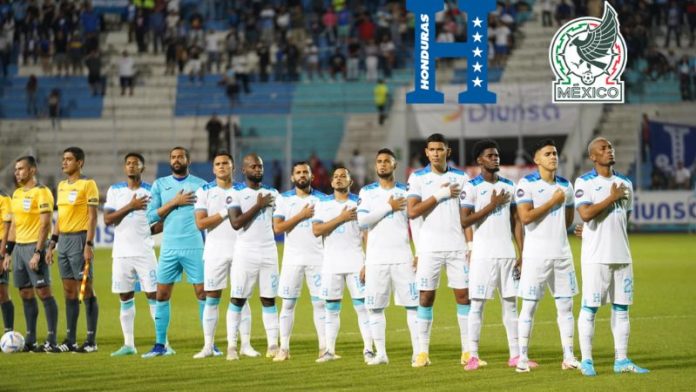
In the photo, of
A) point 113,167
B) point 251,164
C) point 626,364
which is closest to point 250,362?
point 251,164

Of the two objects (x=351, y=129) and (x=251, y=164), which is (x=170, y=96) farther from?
(x=251, y=164)

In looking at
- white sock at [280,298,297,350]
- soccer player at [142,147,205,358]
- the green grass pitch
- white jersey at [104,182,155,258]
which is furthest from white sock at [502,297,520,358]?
white jersey at [104,182,155,258]

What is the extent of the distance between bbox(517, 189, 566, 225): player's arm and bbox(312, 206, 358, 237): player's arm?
6.32ft

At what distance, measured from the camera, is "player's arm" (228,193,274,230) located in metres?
13.5

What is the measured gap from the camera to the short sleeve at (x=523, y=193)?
475 inches

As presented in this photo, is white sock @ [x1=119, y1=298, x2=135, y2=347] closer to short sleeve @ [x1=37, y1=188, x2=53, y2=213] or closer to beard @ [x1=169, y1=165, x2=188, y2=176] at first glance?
short sleeve @ [x1=37, y1=188, x2=53, y2=213]

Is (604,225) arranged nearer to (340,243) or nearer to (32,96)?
(340,243)

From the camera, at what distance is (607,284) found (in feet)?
39.0

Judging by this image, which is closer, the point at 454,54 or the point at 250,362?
the point at 250,362

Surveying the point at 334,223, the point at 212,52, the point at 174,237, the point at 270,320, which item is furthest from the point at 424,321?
the point at 212,52

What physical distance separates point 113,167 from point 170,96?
23.1 feet

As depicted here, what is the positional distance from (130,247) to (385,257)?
320cm

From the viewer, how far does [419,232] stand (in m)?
12.9

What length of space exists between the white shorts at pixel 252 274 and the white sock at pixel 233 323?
166 mm
